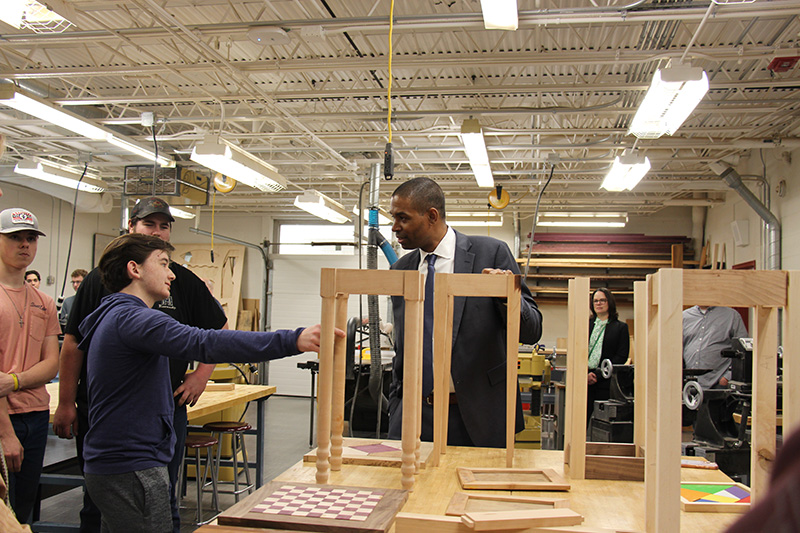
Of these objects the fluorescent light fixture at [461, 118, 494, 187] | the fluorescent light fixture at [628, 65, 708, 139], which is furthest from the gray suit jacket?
the fluorescent light fixture at [461, 118, 494, 187]

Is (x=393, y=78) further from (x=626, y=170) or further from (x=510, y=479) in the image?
(x=510, y=479)

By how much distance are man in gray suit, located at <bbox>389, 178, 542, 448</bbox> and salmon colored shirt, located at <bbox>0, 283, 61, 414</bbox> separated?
1617mm

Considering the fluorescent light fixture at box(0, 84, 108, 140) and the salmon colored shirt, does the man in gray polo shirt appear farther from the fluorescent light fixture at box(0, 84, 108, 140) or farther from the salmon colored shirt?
the fluorescent light fixture at box(0, 84, 108, 140)

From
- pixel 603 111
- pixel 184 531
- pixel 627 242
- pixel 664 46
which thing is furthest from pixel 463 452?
pixel 627 242

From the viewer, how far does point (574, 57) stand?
Answer: 4785 mm

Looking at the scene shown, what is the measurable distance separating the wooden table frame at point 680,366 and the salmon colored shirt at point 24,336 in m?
2.44

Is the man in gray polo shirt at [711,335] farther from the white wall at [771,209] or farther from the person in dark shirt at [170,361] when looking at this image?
the person in dark shirt at [170,361]

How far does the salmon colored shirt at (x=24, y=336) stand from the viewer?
2545 mm

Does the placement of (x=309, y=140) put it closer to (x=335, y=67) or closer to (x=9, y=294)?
(x=335, y=67)

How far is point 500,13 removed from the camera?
3.23 m

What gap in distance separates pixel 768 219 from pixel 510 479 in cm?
700

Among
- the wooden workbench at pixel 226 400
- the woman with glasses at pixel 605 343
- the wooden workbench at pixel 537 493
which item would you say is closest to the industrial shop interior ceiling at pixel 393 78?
the woman with glasses at pixel 605 343

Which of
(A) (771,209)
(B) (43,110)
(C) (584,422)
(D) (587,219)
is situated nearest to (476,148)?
(B) (43,110)

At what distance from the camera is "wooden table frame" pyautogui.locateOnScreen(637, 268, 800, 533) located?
119 centimetres
